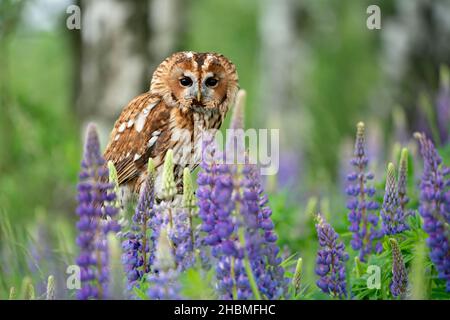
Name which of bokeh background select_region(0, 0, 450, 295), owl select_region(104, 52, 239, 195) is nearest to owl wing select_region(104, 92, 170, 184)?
owl select_region(104, 52, 239, 195)

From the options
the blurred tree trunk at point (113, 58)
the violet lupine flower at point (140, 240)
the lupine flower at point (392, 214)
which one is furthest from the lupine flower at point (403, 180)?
the blurred tree trunk at point (113, 58)

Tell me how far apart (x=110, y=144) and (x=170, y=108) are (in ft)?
0.98

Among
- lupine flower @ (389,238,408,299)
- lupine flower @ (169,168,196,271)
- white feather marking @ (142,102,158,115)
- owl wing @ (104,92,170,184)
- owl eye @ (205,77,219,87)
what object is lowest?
lupine flower @ (389,238,408,299)

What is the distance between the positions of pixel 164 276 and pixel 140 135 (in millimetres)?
995

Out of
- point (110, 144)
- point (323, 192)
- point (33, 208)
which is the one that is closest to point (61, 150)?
point (33, 208)

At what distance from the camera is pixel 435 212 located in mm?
2428

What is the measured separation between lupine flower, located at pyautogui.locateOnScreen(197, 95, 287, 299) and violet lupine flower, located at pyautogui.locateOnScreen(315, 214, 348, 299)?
150 millimetres

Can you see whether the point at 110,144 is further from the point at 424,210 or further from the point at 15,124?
the point at 15,124

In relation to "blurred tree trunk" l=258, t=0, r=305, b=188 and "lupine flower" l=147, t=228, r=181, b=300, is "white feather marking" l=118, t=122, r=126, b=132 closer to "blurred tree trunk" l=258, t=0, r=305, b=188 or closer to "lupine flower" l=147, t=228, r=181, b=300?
"lupine flower" l=147, t=228, r=181, b=300

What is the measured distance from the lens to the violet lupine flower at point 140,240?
2.46 m

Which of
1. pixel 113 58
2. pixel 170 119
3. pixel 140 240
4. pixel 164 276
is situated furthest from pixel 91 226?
pixel 113 58

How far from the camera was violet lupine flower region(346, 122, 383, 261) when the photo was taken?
2812 millimetres

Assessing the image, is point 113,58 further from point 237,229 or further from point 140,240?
point 237,229
